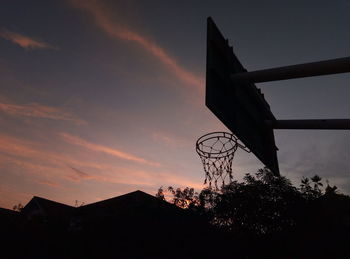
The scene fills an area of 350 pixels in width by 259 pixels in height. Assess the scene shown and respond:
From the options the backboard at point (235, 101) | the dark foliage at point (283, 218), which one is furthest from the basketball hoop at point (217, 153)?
the dark foliage at point (283, 218)

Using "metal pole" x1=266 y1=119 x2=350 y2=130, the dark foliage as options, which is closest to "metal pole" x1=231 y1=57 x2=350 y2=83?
"metal pole" x1=266 y1=119 x2=350 y2=130

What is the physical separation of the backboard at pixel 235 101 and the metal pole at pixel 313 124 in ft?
0.62

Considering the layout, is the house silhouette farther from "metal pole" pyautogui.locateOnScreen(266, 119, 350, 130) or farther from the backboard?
"metal pole" pyautogui.locateOnScreen(266, 119, 350, 130)

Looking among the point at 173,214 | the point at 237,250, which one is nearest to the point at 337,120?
the point at 173,214

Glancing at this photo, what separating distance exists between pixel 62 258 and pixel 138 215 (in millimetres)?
4895

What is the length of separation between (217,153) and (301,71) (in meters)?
2.83

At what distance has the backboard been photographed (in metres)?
4.18

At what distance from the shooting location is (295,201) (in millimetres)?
21375

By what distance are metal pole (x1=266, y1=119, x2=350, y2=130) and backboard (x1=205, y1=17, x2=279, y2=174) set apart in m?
0.19

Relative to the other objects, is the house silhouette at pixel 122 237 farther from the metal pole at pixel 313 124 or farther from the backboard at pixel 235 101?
the metal pole at pixel 313 124

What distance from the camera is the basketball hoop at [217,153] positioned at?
6.06m

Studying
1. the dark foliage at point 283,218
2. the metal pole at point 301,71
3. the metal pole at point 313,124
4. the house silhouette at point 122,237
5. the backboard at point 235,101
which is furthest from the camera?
the dark foliage at point 283,218

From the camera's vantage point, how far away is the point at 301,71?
394 cm

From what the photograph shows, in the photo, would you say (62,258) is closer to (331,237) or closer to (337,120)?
(337,120)
